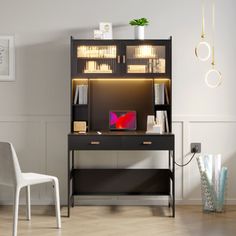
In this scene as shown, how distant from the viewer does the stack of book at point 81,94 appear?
5.31 m

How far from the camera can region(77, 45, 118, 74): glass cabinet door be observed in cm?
523

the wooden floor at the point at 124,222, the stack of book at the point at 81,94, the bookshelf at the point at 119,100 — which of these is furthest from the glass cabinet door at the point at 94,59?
the wooden floor at the point at 124,222

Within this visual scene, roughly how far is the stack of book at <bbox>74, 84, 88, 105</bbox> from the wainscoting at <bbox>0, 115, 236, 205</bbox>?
280 mm

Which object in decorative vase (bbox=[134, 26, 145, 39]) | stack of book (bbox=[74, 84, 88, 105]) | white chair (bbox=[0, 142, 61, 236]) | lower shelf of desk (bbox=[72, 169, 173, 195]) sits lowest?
lower shelf of desk (bbox=[72, 169, 173, 195])

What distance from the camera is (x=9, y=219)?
4852 mm

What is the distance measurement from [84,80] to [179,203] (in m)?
1.61

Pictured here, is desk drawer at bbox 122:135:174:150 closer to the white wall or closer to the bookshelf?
the bookshelf

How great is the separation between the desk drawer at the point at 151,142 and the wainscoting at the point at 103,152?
1.78 ft

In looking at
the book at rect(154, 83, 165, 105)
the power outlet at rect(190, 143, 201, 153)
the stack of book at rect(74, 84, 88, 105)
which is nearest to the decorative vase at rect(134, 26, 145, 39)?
the book at rect(154, 83, 165, 105)

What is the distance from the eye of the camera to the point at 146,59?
5215 millimetres

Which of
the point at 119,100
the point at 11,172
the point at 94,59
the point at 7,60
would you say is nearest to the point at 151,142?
the point at 119,100

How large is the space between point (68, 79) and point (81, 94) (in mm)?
287

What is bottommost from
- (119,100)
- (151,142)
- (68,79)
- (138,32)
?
(151,142)

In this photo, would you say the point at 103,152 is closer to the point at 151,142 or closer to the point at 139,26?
the point at 151,142
